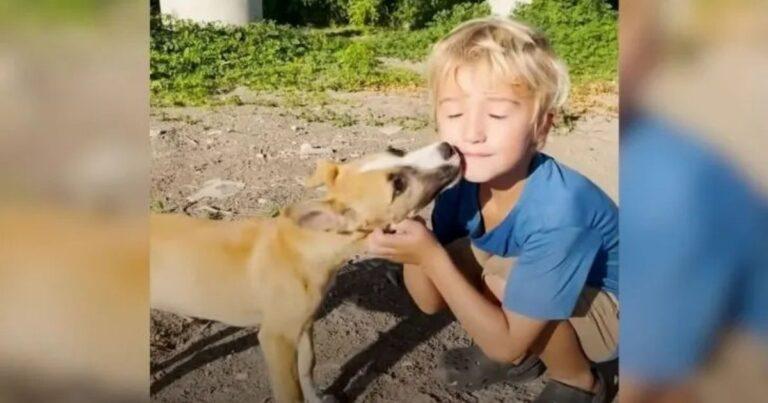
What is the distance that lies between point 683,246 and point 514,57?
53 centimetres

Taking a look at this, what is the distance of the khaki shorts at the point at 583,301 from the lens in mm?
2369

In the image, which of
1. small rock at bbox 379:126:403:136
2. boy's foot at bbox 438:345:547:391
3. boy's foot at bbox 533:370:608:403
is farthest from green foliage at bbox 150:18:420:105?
boy's foot at bbox 533:370:608:403

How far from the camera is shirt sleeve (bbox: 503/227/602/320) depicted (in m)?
2.30

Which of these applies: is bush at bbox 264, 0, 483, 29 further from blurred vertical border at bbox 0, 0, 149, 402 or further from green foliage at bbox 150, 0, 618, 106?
blurred vertical border at bbox 0, 0, 149, 402

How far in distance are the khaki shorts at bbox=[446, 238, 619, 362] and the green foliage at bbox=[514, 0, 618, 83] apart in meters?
0.41

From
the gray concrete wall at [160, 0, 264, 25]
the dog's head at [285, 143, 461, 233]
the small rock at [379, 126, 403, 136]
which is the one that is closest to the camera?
the dog's head at [285, 143, 461, 233]

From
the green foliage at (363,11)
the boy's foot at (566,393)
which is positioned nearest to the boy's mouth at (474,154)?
the green foliage at (363,11)

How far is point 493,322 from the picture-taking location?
237 centimetres

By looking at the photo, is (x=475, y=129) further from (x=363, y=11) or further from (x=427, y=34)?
(x=363, y=11)

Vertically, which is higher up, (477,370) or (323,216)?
(323,216)

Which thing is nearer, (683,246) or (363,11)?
(683,246)

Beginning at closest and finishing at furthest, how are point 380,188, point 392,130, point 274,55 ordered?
1. point 380,188
2. point 392,130
3. point 274,55

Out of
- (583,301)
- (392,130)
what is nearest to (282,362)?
(392,130)

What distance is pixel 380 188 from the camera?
228 centimetres
